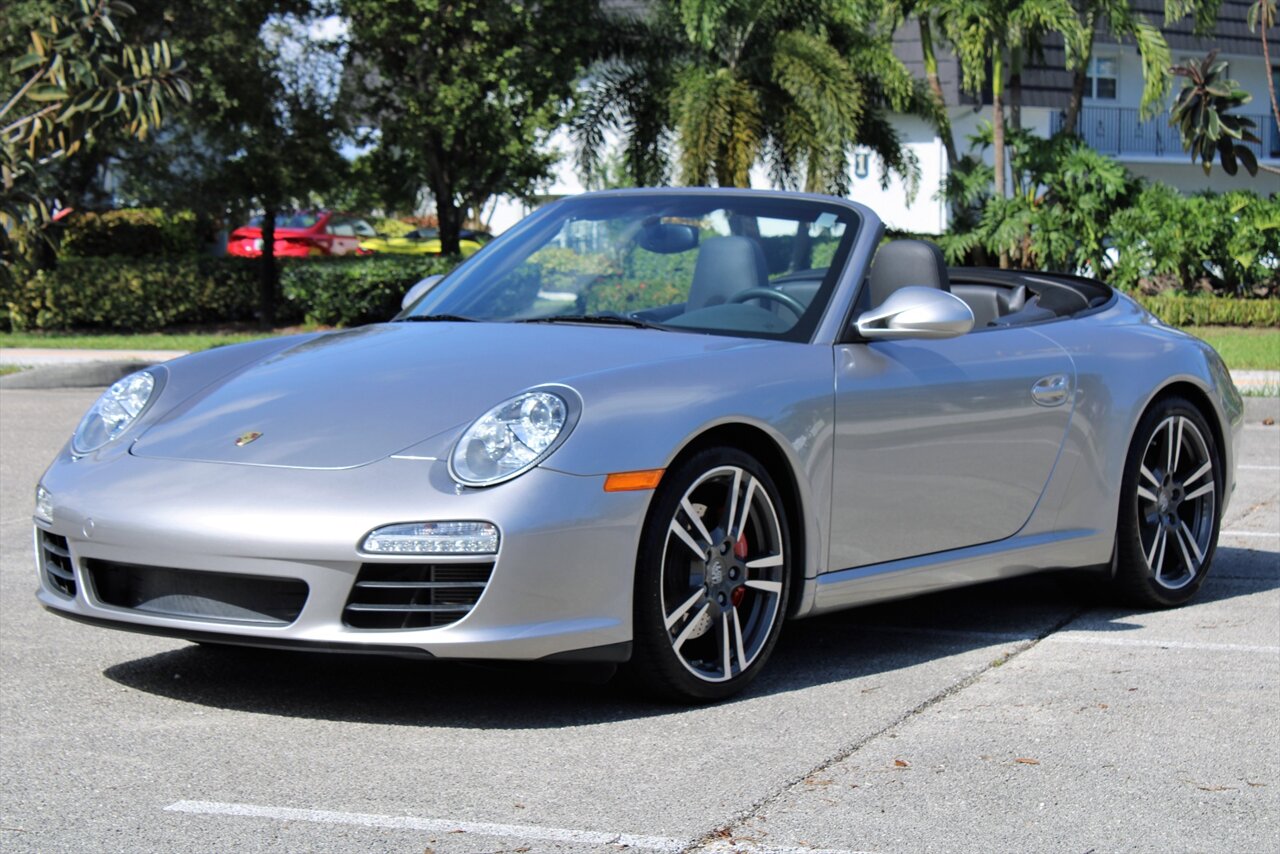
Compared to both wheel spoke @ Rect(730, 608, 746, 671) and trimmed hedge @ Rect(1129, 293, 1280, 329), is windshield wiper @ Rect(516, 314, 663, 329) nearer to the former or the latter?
wheel spoke @ Rect(730, 608, 746, 671)

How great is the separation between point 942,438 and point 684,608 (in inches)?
45.8

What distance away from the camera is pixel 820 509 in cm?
510

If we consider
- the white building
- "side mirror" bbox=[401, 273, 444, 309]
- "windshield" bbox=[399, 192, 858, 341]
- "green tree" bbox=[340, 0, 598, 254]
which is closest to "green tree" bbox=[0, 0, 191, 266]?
"green tree" bbox=[340, 0, 598, 254]

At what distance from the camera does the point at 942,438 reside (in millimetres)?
5465

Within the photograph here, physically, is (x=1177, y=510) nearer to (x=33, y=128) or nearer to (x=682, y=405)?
(x=682, y=405)

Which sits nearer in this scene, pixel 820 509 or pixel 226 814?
pixel 226 814

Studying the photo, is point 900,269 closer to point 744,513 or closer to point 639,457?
point 744,513

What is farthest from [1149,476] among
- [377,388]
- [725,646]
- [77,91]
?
[77,91]

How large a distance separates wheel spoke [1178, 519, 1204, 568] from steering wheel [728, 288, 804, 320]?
1973 mm

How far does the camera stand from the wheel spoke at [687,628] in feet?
15.5

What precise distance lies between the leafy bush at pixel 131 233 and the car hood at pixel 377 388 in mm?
20676

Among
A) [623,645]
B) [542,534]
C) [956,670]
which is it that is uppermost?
[542,534]

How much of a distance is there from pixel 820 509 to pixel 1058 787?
1217 millimetres

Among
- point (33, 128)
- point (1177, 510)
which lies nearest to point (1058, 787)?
point (1177, 510)
